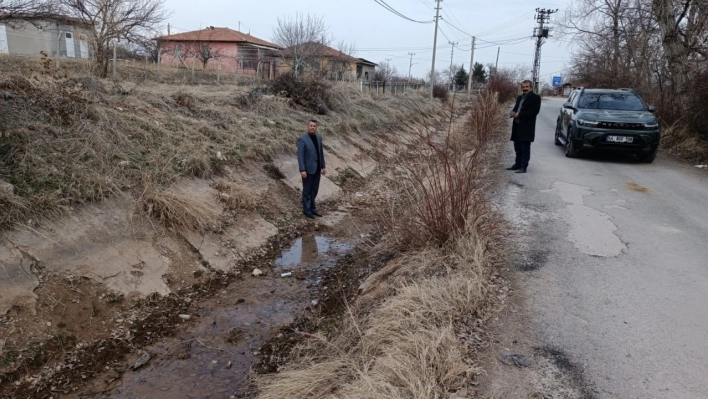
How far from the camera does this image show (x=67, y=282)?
442 centimetres

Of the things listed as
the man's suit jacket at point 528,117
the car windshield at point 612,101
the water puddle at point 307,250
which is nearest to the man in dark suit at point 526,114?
the man's suit jacket at point 528,117

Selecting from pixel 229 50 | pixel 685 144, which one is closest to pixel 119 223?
pixel 685 144

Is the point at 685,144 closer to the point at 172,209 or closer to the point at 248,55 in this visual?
the point at 172,209

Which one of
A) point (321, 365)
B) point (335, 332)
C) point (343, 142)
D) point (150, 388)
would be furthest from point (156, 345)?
point (343, 142)

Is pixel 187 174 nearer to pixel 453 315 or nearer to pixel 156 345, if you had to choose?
pixel 156 345

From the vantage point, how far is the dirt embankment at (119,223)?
399 cm

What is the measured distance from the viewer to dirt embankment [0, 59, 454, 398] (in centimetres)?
399

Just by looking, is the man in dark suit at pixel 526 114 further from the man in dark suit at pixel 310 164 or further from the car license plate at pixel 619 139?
the man in dark suit at pixel 310 164

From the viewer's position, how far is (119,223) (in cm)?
539

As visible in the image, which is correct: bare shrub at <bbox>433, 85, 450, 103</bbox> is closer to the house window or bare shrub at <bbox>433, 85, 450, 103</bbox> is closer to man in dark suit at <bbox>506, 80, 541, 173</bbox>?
the house window

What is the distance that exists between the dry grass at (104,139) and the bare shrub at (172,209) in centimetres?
19

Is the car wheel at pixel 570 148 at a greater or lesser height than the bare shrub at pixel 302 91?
lesser

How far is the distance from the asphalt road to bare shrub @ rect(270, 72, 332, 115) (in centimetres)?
763

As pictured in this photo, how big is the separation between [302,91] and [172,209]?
901 centimetres
